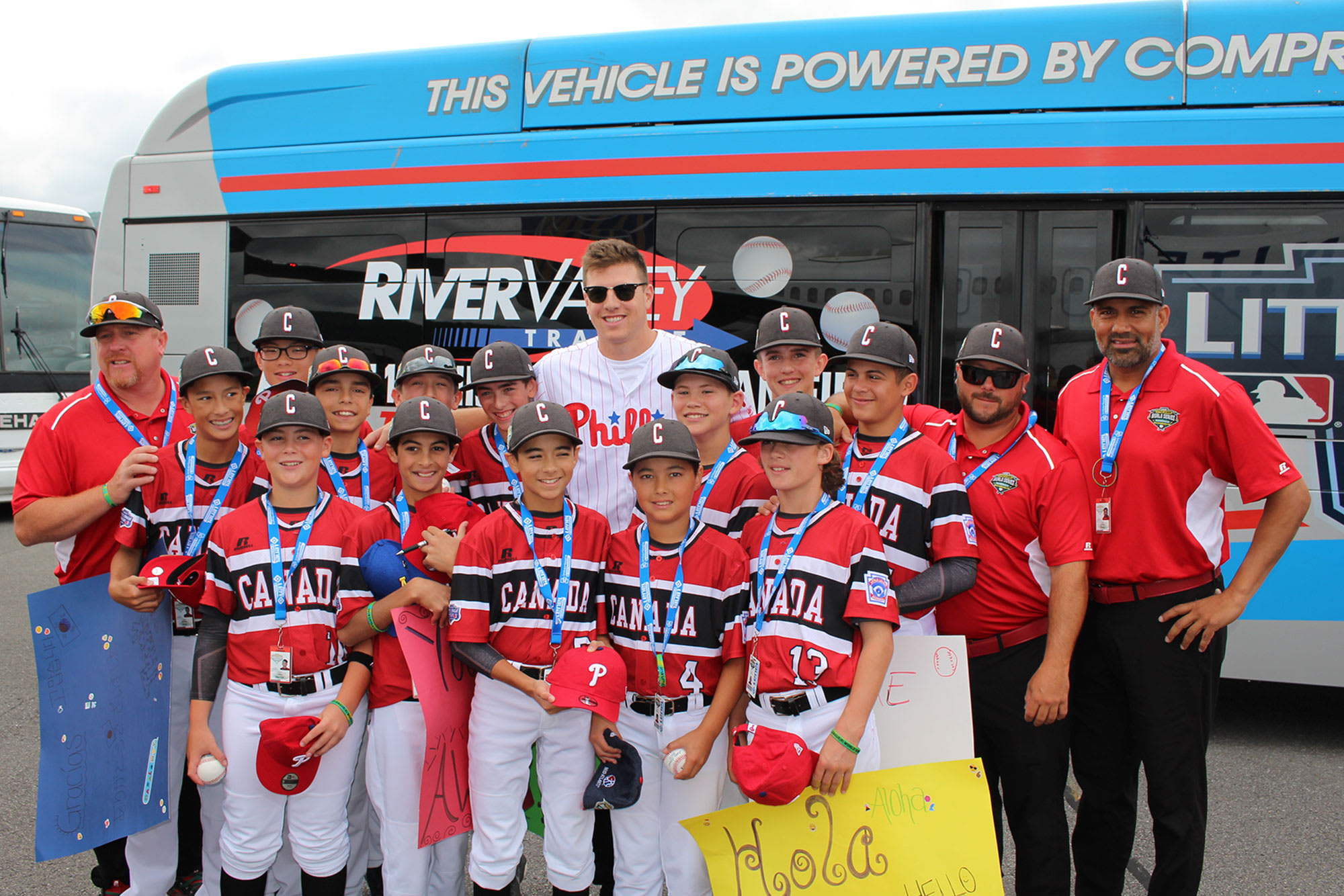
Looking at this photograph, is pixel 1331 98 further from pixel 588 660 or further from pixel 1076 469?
pixel 588 660

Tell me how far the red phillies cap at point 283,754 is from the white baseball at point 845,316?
341 centimetres

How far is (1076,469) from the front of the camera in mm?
2867

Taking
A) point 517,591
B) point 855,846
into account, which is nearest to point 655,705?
point 517,591

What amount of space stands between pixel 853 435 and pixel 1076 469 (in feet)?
2.53

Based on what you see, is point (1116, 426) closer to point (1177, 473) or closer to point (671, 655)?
point (1177, 473)

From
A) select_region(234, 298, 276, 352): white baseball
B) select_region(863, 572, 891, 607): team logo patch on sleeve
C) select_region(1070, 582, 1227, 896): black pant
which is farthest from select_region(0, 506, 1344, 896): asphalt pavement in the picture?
select_region(234, 298, 276, 352): white baseball

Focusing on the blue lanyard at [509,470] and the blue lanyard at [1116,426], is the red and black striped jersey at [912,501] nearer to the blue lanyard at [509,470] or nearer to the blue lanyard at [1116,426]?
the blue lanyard at [1116,426]

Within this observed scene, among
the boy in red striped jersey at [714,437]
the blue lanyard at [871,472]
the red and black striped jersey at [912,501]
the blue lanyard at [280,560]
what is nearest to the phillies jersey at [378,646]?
the blue lanyard at [280,560]

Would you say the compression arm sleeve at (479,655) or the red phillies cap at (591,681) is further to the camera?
the compression arm sleeve at (479,655)

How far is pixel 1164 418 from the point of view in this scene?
2941mm

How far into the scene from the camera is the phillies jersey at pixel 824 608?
8.46 feet

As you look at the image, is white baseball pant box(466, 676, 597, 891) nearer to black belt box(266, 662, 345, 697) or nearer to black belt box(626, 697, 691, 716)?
black belt box(626, 697, 691, 716)

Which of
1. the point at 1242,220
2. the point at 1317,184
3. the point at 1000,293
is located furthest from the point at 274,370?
the point at 1317,184

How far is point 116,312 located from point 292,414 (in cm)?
105
